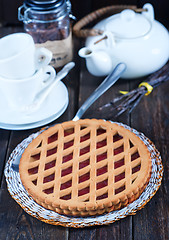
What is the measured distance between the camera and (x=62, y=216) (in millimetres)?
774

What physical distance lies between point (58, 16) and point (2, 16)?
1.63 feet

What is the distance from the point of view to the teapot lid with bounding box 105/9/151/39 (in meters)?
1.12

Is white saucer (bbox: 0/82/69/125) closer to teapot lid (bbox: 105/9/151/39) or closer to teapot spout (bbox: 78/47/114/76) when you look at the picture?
teapot spout (bbox: 78/47/114/76)

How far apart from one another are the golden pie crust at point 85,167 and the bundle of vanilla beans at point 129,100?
14 cm

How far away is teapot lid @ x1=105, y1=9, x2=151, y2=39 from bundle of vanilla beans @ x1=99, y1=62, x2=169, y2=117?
154 millimetres

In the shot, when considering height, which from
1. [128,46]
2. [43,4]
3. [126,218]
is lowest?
[126,218]

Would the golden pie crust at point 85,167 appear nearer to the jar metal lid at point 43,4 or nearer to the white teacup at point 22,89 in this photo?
the white teacup at point 22,89

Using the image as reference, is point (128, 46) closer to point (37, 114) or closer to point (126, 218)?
point (37, 114)

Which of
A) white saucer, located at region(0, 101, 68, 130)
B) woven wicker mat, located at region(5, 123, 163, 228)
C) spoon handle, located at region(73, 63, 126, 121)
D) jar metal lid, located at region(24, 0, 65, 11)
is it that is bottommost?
white saucer, located at region(0, 101, 68, 130)

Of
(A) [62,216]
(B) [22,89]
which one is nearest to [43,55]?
(B) [22,89]

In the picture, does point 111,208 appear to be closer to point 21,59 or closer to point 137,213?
point 137,213

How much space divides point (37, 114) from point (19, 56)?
0.20m

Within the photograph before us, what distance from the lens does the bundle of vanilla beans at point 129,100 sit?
42.6 inches

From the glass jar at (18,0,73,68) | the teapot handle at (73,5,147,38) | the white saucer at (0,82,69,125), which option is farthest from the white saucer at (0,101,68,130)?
the teapot handle at (73,5,147,38)
